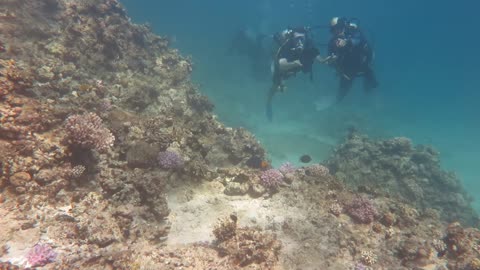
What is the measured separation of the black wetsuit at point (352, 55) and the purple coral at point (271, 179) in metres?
9.74

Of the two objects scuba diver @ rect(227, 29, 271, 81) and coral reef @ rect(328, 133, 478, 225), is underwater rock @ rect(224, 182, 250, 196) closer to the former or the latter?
coral reef @ rect(328, 133, 478, 225)

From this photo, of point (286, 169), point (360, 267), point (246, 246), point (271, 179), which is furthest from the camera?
point (286, 169)

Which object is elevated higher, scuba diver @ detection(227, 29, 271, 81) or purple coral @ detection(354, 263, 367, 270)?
scuba diver @ detection(227, 29, 271, 81)

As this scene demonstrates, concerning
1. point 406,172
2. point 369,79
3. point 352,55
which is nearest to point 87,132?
point 352,55

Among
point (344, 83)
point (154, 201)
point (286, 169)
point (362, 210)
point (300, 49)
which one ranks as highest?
point (344, 83)

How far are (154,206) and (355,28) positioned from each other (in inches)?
566

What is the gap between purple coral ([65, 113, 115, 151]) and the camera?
223 inches

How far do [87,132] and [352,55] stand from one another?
44.9 feet

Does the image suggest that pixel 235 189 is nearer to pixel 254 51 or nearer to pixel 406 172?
pixel 406 172

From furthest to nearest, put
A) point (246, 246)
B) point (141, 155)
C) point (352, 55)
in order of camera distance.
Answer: point (352, 55), point (141, 155), point (246, 246)

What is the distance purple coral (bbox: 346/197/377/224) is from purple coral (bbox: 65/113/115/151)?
19.7 feet

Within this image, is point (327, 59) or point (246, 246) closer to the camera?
point (246, 246)

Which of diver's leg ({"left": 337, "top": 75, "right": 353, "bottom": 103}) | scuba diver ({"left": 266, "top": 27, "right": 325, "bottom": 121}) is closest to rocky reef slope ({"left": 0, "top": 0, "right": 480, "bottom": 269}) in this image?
scuba diver ({"left": 266, "top": 27, "right": 325, "bottom": 121})

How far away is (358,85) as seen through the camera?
184ft
